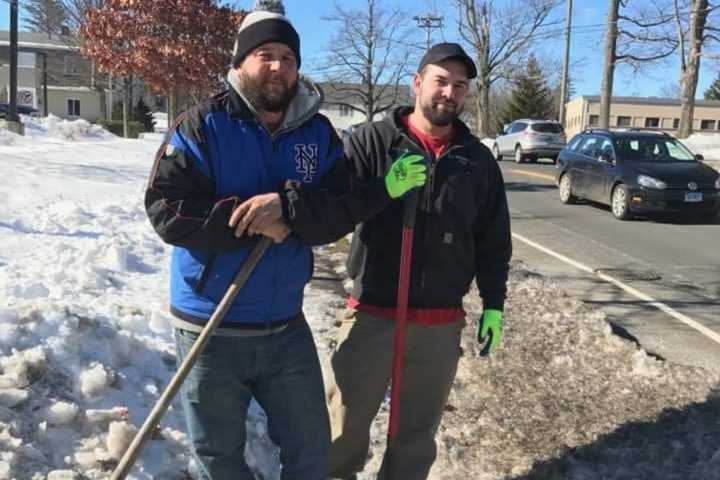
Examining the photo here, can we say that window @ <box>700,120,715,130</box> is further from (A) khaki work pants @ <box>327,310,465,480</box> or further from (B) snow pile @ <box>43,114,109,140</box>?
(A) khaki work pants @ <box>327,310,465,480</box>

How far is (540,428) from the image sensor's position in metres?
3.89

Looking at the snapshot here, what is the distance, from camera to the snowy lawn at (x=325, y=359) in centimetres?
313

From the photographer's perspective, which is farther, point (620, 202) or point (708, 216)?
point (708, 216)

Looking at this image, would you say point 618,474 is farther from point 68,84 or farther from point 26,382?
point 68,84

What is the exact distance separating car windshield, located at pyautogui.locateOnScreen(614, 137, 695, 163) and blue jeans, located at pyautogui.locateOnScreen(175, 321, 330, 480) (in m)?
11.0

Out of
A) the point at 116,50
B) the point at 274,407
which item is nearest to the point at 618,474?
the point at 274,407

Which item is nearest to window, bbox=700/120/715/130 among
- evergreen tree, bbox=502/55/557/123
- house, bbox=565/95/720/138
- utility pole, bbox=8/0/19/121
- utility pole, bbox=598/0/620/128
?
house, bbox=565/95/720/138

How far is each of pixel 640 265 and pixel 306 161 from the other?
6.69 metres

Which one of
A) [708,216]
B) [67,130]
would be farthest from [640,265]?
[67,130]

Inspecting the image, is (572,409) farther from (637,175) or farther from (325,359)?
(637,175)

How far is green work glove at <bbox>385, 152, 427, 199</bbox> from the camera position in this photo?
2668 millimetres

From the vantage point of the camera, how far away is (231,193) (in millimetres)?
2305

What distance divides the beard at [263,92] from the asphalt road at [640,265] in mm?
3816

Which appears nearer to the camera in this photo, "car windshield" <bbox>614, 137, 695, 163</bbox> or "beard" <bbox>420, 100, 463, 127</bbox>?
"beard" <bbox>420, 100, 463, 127</bbox>
